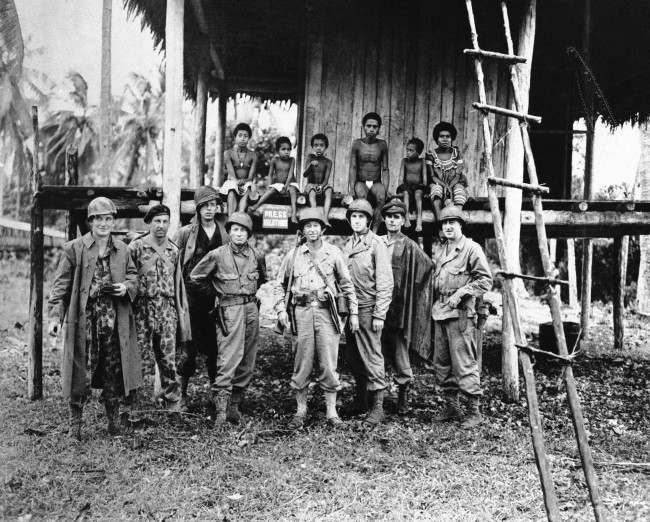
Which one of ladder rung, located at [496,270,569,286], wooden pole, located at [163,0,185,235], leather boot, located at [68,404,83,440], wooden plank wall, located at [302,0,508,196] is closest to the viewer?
ladder rung, located at [496,270,569,286]

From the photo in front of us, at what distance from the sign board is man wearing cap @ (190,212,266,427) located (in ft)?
5.03

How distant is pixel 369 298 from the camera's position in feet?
21.2

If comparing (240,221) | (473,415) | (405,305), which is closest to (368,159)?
(405,305)

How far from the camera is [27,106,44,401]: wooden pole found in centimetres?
738

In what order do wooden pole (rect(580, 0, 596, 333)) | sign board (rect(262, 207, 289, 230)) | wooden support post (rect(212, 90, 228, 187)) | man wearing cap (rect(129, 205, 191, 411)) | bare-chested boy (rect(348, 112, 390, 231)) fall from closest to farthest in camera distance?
1. man wearing cap (rect(129, 205, 191, 411))
2. sign board (rect(262, 207, 289, 230))
3. bare-chested boy (rect(348, 112, 390, 231))
4. wooden pole (rect(580, 0, 596, 333))
5. wooden support post (rect(212, 90, 228, 187))

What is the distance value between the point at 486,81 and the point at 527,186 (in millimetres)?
5872

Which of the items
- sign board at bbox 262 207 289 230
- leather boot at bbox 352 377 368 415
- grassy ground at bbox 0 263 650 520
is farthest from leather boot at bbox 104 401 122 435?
sign board at bbox 262 207 289 230

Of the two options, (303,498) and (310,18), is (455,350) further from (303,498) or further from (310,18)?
(310,18)

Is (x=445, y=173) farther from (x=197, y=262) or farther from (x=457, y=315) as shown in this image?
(x=197, y=262)

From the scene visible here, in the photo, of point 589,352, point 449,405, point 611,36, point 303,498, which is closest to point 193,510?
point 303,498

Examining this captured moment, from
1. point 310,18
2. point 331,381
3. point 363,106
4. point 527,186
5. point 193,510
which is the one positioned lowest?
point 193,510

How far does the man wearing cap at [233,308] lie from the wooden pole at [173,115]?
1.40 meters

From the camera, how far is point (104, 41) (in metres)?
10.7

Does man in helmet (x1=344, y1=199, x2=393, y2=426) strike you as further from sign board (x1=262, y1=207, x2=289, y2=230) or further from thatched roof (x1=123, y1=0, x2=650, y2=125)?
thatched roof (x1=123, y1=0, x2=650, y2=125)
